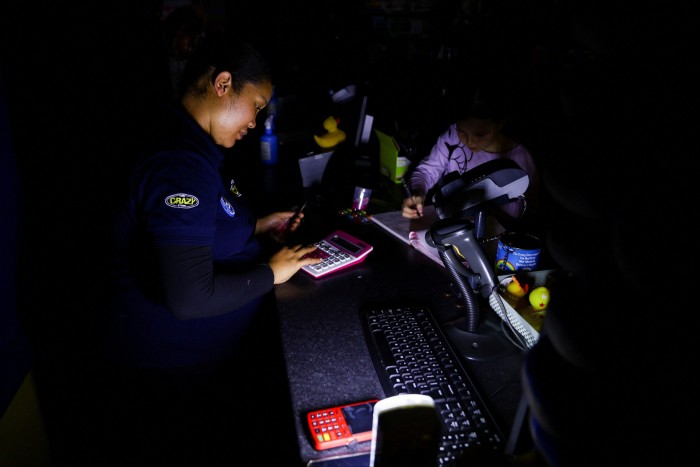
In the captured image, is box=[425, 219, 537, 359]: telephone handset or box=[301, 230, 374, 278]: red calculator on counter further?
box=[301, 230, 374, 278]: red calculator on counter

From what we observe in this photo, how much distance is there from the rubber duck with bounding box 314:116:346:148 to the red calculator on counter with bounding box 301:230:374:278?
94cm

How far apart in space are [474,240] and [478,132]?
1233 mm

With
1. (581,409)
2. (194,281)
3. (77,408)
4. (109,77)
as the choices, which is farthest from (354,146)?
(581,409)

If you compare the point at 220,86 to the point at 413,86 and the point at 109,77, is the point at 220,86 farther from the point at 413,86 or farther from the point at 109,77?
the point at 413,86

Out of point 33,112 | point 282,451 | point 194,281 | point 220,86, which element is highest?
point 220,86

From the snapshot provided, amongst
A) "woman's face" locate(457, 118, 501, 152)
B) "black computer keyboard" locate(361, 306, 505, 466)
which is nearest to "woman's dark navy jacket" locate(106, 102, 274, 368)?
"black computer keyboard" locate(361, 306, 505, 466)

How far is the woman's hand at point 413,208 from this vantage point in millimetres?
1862

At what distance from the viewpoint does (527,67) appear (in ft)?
10.4

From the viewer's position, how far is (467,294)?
1.15 meters

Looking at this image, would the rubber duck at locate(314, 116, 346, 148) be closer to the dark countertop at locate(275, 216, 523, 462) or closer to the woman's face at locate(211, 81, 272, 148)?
the dark countertop at locate(275, 216, 523, 462)

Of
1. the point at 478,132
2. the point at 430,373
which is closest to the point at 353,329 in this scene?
the point at 430,373

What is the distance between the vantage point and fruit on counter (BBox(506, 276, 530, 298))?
3.97 feet

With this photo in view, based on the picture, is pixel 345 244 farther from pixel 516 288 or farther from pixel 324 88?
pixel 324 88

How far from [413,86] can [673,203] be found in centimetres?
299
